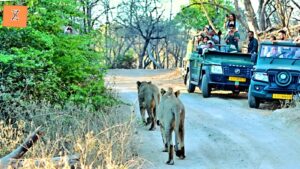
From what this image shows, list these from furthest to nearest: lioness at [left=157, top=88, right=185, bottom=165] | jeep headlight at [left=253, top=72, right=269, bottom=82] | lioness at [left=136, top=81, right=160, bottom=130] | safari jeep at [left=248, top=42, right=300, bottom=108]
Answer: jeep headlight at [left=253, top=72, right=269, bottom=82], safari jeep at [left=248, top=42, right=300, bottom=108], lioness at [left=136, top=81, right=160, bottom=130], lioness at [left=157, top=88, right=185, bottom=165]

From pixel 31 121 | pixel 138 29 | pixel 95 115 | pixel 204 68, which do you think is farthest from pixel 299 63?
pixel 138 29

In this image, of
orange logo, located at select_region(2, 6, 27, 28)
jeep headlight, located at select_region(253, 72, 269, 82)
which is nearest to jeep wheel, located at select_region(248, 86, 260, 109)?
jeep headlight, located at select_region(253, 72, 269, 82)

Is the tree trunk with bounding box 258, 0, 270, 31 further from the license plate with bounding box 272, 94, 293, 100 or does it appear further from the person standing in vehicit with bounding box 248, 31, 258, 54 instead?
the license plate with bounding box 272, 94, 293, 100

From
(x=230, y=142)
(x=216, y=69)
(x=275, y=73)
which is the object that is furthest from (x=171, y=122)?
(x=216, y=69)

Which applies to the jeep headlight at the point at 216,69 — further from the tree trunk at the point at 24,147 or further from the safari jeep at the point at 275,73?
the tree trunk at the point at 24,147

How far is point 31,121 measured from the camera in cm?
916

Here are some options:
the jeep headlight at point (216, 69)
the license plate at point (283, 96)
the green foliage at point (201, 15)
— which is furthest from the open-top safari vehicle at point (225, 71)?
the green foliage at point (201, 15)

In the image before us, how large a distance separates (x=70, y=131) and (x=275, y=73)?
885 centimetres

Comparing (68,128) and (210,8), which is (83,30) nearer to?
(68,128)

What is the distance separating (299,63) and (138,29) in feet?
101

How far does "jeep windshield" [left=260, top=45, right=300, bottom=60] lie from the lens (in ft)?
56.1

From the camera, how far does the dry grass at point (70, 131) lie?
26.5 feet

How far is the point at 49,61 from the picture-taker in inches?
380

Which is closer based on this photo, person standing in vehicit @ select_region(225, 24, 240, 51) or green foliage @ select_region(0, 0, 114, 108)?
green foliage @ select_region(0, 0, 114, 108)
